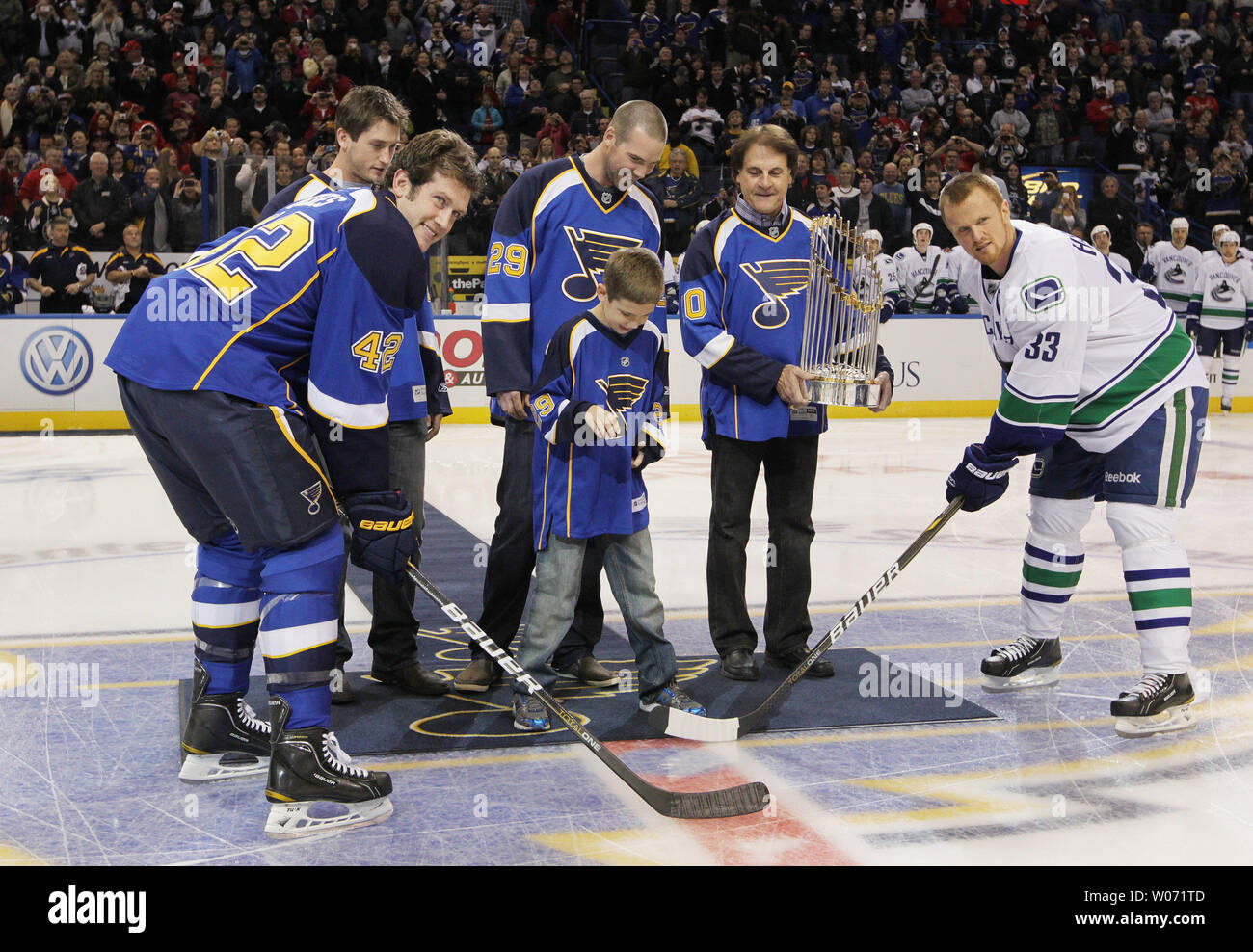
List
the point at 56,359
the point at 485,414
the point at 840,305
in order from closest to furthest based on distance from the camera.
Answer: the point at 840,305 < the point at 56,359 < the point at 485,414

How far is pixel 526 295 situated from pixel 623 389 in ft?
1.77

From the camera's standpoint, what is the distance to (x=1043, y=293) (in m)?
3.60

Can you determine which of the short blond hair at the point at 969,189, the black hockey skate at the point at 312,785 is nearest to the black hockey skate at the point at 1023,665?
the short blond hair at the point at 969,189

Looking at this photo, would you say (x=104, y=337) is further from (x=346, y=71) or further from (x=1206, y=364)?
(x=1206, y=364)

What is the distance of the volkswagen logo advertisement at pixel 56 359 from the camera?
10.5 m

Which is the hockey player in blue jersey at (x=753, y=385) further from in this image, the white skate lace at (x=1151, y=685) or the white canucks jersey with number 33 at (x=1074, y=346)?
the white skate lace at (x=1151, y=685)

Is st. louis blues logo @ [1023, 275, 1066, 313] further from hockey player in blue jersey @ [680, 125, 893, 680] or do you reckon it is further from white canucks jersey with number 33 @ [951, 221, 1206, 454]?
hockey player in blue jersey @ [680, 125, 893, 680]

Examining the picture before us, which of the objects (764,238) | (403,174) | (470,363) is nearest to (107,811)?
(403,174)

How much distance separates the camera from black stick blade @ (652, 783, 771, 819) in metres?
2.93

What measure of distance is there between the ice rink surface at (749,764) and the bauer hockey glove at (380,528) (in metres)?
0.60

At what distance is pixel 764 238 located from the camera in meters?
4.15

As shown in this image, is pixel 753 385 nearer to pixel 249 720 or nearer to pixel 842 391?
pixel 842 391

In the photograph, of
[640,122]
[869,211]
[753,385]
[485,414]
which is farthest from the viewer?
[869,211]

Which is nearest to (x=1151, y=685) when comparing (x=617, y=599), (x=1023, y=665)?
(x=1023, y=665)
